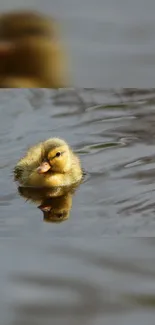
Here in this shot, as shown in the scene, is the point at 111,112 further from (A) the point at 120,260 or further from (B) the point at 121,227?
(A) the point at 120,260

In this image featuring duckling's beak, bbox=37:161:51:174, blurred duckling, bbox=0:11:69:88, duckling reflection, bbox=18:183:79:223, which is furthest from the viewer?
duckling's beak, bbox=37:161:51:174

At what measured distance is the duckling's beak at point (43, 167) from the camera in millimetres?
1256

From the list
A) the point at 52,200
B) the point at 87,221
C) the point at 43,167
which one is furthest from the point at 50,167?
the point at 87,221

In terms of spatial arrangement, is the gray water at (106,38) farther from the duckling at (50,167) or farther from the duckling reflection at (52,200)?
the duckling at (50,167)

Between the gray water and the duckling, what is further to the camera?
the duckling

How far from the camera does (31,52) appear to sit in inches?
13.0

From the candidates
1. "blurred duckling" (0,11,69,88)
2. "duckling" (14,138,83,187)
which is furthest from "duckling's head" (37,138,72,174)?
"blurred duckling" (0,11,69,88)

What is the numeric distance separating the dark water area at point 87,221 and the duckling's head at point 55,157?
2cm

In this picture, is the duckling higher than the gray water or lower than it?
lower

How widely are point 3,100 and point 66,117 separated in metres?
0.15

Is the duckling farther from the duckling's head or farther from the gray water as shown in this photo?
the gray water

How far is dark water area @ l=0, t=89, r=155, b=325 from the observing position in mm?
409

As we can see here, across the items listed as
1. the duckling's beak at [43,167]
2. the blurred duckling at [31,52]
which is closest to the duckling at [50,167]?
the duckling's beak at [43,167]

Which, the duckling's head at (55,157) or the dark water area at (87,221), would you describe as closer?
the dark water area at (87,221)
